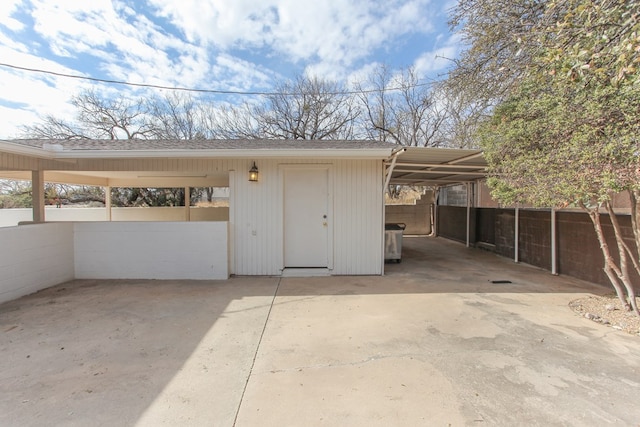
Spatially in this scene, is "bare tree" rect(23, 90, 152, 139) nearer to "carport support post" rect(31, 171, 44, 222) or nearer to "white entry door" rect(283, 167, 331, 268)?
"carport support post" rect(31, 171, 44, 222)

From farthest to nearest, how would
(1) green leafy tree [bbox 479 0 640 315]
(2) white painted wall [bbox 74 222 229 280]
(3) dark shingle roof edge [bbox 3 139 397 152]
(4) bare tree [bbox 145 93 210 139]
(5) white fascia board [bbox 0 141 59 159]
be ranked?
(4) bare tree [bbox 145 93 210 139] < (2) white painted wall [bbox 74 222 229 280] < (3) dark shingle roof edge [bbox 3 139 397 152] < (5) white fascia board [bbox 0 141 59 159] < (1) green leafy tree [bbox 479 0 640 315]

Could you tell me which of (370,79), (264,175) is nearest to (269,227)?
(264,175)

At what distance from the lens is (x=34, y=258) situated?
15.4ft

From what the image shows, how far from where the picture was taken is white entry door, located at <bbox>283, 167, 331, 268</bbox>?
586 centimetres

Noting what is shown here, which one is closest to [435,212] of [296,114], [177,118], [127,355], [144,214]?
[296,114]

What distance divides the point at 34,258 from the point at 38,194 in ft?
6.34

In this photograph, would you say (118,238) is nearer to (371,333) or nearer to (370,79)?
(371,333)

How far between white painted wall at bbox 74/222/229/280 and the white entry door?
4.03 feet

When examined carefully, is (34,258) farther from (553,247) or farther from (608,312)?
(553,247)

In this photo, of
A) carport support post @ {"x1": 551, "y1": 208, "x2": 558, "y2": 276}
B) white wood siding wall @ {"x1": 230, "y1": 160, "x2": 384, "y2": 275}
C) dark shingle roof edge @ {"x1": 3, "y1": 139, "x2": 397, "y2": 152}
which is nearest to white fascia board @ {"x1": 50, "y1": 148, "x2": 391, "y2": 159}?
dark shingle roof edge @ {"x1": 3, "y1": 139, "x2": 397, "y2": 152}

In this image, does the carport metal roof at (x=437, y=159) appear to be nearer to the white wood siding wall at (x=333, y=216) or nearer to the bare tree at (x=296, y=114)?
the white wood siding wall at (x=333, y=216)

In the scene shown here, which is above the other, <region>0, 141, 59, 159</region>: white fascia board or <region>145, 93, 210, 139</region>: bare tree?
<region>145, 93, 210, 139</region>: bare tree

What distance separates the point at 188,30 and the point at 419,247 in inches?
426

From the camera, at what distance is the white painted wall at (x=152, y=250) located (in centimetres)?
545
